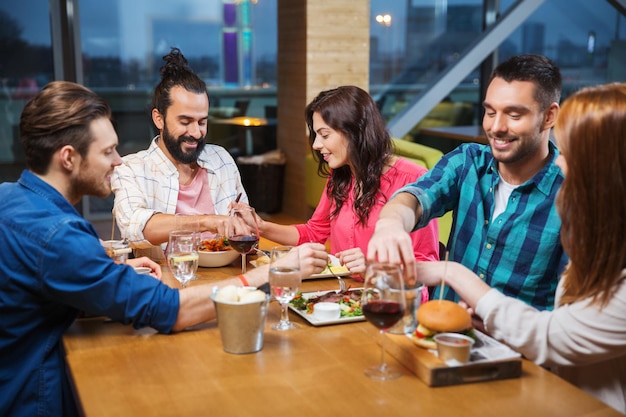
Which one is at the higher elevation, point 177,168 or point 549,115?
point 549,115

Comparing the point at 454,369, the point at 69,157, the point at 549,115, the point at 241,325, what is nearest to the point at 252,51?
the point at 549,115

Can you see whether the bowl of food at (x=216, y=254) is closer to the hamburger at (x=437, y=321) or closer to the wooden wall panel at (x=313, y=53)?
the hamburger at (x=437, y=321)

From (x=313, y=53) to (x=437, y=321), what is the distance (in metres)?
4.78

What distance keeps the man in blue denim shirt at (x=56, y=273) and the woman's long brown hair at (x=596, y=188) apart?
81cm

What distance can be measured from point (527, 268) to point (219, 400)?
1132 mm

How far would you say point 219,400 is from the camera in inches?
57.1

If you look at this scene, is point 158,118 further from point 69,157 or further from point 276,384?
point 276,384

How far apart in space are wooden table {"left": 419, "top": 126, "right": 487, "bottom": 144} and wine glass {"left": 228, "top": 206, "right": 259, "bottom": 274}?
365 cm

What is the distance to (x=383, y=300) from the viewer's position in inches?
60.9

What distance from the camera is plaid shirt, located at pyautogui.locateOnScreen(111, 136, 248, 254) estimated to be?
292cm

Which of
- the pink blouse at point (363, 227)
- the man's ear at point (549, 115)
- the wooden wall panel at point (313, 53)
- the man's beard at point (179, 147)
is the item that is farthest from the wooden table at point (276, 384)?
the wooden wall panel at point (313, 53)

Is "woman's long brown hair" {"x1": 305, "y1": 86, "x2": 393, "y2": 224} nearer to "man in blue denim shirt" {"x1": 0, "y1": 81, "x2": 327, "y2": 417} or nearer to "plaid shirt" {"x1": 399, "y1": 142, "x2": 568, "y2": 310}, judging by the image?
"plaid shirt" {"x1": 399, "y1": 142, "x2": 568, "y2": 310}

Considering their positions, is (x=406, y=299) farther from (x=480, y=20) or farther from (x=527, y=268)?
(x=480, y=20)

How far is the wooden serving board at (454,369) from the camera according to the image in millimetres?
1513
